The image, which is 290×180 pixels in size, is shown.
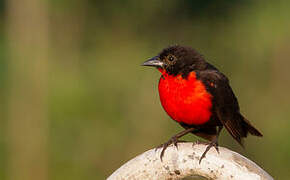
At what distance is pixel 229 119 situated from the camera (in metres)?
4.03

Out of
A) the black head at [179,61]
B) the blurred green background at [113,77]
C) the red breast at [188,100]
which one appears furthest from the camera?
the blurred green background at [113,77]

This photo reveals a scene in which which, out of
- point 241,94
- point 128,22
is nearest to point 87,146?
point 241,94

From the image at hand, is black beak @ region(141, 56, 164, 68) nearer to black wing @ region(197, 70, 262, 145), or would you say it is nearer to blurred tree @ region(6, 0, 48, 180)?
black wing @ region(197, 70, 262, 145)

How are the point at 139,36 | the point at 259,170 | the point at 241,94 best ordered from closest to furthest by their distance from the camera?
1. the point at 259,170
2. the point at 241,94
3. the point at 139,36

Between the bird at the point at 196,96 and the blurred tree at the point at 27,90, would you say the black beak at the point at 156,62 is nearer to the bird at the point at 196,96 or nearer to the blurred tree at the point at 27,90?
the bird at the point at 196,96

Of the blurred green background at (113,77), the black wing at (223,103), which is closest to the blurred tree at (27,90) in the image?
the blurred green background at (113,77)

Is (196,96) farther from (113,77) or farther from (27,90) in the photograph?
(113,77)

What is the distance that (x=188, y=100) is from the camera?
389cm

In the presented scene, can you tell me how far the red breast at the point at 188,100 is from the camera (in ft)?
12.8

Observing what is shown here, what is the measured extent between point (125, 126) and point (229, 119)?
575 centimetres

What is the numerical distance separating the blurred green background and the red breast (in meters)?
4.64

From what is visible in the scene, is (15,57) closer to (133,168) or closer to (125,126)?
(125,126)

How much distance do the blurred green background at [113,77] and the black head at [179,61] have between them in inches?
178

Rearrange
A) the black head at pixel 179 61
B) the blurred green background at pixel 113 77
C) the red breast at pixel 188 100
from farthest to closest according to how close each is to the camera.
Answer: the blurred green background at pixel 113 77, the black head at pixel 179 61, the red breast at pixel 188 100
